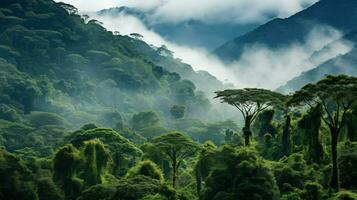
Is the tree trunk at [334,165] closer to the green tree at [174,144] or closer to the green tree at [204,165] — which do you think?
the green tree at [204,165]

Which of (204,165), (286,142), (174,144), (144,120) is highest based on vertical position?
(144,120)

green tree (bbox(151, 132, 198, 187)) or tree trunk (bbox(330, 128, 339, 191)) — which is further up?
green tree (bbox(151, 132, 198, 187))

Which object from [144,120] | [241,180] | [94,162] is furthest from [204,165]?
[144,120]

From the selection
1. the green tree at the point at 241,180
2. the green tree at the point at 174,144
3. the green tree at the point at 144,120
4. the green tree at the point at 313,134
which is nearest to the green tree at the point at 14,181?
the green tree at the point at 174,144

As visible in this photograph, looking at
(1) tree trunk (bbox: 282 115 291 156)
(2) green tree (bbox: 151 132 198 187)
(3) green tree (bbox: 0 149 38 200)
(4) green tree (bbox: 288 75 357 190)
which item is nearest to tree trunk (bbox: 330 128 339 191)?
(4) green tree (bbox: 288 75 357 190)

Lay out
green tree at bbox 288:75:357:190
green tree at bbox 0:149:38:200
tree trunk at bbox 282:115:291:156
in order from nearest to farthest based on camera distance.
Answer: green tree at bbox 288:75:357:190 → green tree at bbox 0:149:38:200 → tree trunk at bbox 282:115:291:156

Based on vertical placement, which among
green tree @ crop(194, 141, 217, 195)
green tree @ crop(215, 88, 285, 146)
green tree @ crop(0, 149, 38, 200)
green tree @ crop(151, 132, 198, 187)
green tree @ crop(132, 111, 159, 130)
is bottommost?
green tree @ crop(0, 149, 38, 200)

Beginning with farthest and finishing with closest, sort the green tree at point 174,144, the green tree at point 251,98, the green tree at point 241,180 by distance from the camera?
1. the green tree at point 174,144
2. the green tree at point 251,98
3. the green tree at point 241,180

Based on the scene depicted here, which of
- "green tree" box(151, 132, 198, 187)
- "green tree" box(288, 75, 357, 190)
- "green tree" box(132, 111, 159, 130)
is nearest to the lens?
"green tree" box(288, 75, 357, 190)

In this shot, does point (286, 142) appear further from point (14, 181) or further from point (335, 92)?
point (14, 181)

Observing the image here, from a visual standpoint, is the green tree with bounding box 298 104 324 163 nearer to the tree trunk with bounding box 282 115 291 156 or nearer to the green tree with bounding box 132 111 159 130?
the tree trunk with bounding box 282 115 291 156

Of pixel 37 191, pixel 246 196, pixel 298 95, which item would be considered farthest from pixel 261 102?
pixel 37 191

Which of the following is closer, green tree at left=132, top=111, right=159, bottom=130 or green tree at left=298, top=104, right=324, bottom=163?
green tree at left=298, top=104, right=324, bottom=163

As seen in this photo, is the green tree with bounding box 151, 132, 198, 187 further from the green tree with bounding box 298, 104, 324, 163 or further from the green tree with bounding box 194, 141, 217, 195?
the green tree with bounding box 298, 104, 324, 163
